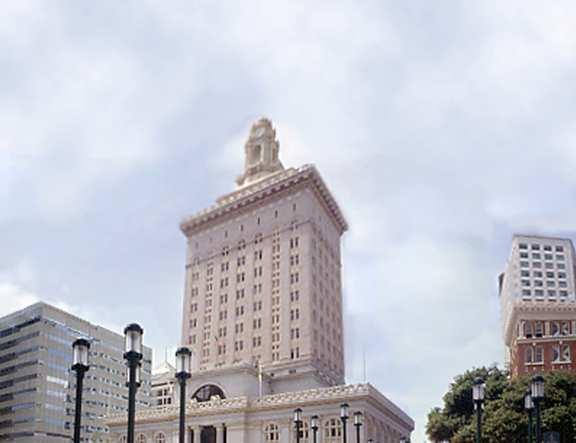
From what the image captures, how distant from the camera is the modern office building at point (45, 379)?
5669 inches

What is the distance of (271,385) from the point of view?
9950 centimetres

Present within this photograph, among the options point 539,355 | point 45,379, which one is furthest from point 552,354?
point 45,379

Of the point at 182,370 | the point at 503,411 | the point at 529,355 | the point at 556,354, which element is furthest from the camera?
the point at 529,355

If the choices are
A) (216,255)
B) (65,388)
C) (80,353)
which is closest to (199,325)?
(216,255)

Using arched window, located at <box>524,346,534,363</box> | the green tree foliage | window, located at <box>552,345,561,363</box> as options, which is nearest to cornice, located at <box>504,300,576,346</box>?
window, located at <box>552,345,561,363</box>

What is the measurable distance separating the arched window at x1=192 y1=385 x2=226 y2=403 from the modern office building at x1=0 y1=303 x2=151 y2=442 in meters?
53.7

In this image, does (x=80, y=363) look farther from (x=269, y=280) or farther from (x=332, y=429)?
(x=269, y=280)

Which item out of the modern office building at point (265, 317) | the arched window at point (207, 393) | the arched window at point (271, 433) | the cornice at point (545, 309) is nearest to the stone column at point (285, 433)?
the modern office building at point (265, 317)

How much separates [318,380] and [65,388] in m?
71.7

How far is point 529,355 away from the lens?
8450 cm

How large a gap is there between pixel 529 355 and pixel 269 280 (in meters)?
42.2

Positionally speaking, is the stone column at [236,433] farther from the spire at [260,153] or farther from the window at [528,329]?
the spire at [260,153]

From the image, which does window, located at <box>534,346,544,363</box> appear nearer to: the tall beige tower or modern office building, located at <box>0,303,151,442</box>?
the tall beige tower

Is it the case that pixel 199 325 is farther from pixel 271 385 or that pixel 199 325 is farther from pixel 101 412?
pixel 101 412
